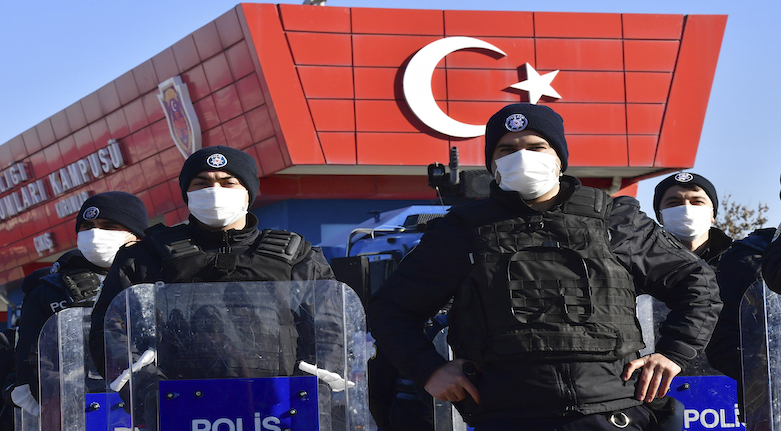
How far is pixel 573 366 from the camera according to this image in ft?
9.61

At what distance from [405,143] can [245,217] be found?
53.2 ft

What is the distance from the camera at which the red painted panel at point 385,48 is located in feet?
66.1

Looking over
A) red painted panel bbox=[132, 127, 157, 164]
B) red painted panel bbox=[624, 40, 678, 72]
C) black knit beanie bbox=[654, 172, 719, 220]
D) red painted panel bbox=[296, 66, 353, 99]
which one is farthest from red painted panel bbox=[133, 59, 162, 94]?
black knit beanie bbox=[654, 172, 719, 220]

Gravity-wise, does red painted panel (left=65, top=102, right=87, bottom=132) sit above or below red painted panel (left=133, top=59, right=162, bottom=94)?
below

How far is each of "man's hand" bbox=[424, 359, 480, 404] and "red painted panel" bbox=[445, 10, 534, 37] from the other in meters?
18.0

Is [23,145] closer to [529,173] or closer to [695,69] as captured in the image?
[695,69]

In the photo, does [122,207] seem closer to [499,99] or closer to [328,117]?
[328,117]

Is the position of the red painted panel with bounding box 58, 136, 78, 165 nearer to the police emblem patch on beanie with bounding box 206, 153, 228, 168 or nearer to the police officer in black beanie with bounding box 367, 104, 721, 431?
the police emblem patch on beanie with bounding box 206, 153, 228, 168

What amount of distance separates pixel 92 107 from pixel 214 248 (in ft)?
74.5

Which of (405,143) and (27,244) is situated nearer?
(405,143)

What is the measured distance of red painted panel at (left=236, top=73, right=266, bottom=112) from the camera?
1959 centimetres

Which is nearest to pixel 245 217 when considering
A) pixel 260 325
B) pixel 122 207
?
pixel 260 325

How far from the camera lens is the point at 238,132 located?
20656mm

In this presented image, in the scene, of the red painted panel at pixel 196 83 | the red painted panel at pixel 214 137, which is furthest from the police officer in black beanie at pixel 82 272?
the red painted panel at pixel 196 83
